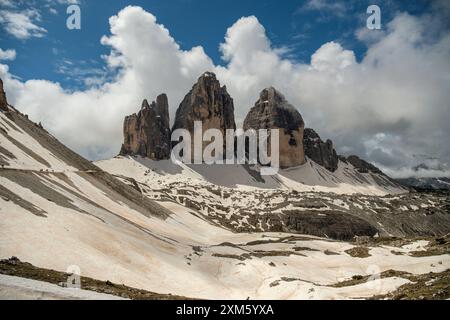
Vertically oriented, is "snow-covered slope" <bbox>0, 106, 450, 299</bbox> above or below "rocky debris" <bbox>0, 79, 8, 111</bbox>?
below

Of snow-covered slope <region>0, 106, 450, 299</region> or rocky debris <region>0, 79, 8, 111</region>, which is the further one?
rocky debris <region>0, 79, 8, 111</region>

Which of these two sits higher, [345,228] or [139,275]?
[345,228]

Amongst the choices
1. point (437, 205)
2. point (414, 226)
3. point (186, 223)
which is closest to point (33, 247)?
point (186, 223)

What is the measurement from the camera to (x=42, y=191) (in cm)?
4712

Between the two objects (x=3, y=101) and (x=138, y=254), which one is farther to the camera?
(x=3, y=101)

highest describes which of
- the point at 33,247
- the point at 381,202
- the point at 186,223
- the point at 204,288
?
the point at 381,202

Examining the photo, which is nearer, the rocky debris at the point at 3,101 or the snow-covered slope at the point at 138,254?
the snow-covered slope at the point at 138,254

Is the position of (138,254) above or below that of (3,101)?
below

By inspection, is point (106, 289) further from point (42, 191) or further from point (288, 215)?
point (288, 215)

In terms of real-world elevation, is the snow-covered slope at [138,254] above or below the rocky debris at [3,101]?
below

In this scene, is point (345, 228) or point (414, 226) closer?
point (345, 228)
